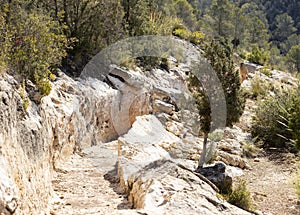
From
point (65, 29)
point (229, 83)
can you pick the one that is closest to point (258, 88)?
point (229, 83)

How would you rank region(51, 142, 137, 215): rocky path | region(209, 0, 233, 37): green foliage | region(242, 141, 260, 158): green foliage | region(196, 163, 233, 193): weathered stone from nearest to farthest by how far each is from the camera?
region(51, 142, 137, 215): rocky path → region(196, 163, 233, 193): weathered stone → region(242, 141, 260, 158): green foliage → region(209, 0, 233, 37): green foliage

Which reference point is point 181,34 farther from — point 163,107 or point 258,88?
point 163,107

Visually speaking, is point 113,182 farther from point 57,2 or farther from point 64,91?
point 57,2

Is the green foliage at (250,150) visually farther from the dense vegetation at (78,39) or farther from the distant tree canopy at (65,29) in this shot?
the distant tree canopy at (65,29)

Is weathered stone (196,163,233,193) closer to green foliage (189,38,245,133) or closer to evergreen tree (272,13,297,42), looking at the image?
green foliage (189,38,245,133)

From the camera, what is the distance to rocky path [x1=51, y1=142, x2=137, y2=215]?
485 cm

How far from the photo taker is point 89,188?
5.89 meters

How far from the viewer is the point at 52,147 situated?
6.11 meters

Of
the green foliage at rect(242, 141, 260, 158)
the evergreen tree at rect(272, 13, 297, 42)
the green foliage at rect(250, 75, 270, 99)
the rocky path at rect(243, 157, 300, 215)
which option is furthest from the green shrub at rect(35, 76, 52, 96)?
the evergreen tree at rect(272, 13, 297, 42)

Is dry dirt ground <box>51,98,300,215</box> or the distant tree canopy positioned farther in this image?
the distant tree canopy

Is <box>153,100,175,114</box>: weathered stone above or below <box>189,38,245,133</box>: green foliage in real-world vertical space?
below

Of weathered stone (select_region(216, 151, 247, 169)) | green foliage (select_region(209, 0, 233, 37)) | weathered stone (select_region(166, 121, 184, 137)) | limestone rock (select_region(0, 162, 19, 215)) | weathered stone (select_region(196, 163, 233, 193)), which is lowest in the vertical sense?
weathered stone (select_region(216, 151, 247, 169))

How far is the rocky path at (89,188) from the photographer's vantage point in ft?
15.9

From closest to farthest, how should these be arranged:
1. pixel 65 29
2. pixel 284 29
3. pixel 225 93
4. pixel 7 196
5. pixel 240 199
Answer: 1. pixel 7 196
2. pixel 240 199
3. pixel 225 93
4. pixel 65 29
5. pixel 284 29
